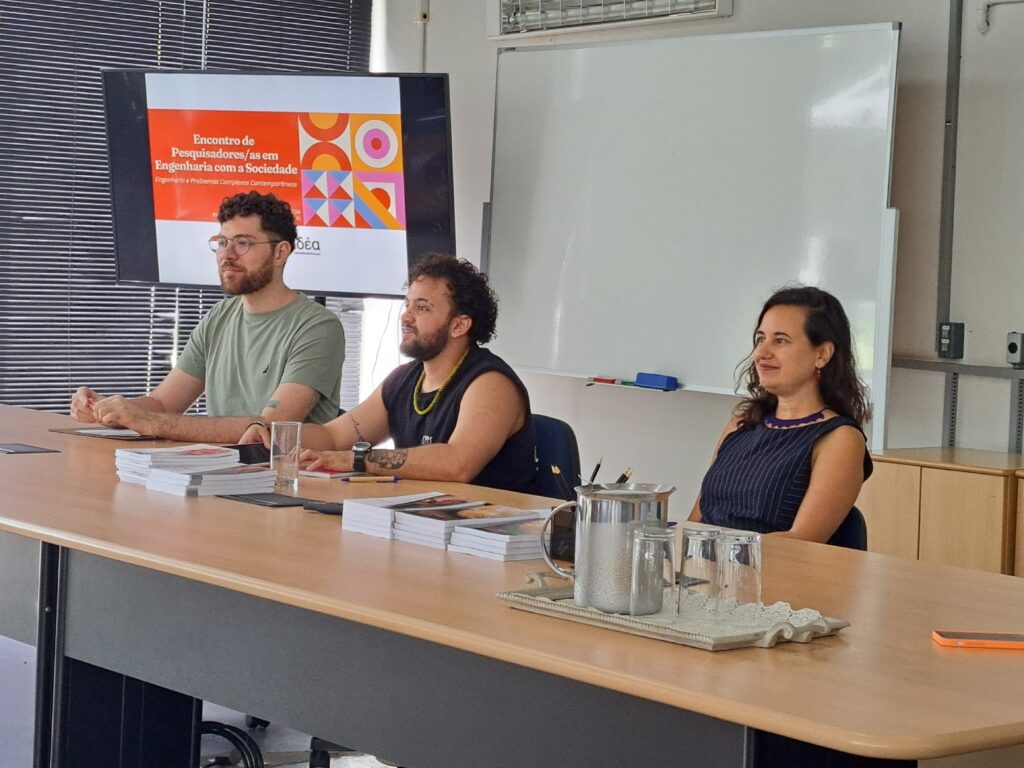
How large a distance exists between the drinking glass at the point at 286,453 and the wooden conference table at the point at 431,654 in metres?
0.24

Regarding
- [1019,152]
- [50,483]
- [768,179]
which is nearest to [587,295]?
[768,179]

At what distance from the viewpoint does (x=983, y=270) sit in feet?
13.1

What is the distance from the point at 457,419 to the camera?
2922 millimetres

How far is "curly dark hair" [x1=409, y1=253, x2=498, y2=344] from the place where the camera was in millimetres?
3053

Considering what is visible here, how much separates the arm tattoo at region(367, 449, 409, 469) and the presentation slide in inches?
80.7

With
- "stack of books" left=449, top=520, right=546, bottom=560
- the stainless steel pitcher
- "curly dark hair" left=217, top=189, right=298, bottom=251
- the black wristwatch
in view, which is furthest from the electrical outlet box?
the stainless steel pitcher

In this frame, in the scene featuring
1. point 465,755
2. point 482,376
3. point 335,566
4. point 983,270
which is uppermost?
point 983,270

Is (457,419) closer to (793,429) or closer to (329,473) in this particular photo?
(329,473)

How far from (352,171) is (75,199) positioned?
1112 millimetres

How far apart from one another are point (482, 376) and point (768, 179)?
5.39 ft

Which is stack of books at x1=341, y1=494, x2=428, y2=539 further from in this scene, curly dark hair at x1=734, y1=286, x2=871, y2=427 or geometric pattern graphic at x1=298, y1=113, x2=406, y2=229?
geometric pattern graphic at x1=298, y1=113, x2=406, y2=229

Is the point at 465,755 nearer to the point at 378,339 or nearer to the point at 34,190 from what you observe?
the point at 34,190

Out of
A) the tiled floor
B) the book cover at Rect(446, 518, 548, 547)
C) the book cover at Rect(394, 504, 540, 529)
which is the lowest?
the tiled floor

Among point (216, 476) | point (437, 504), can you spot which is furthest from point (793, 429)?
point (216, 476)
